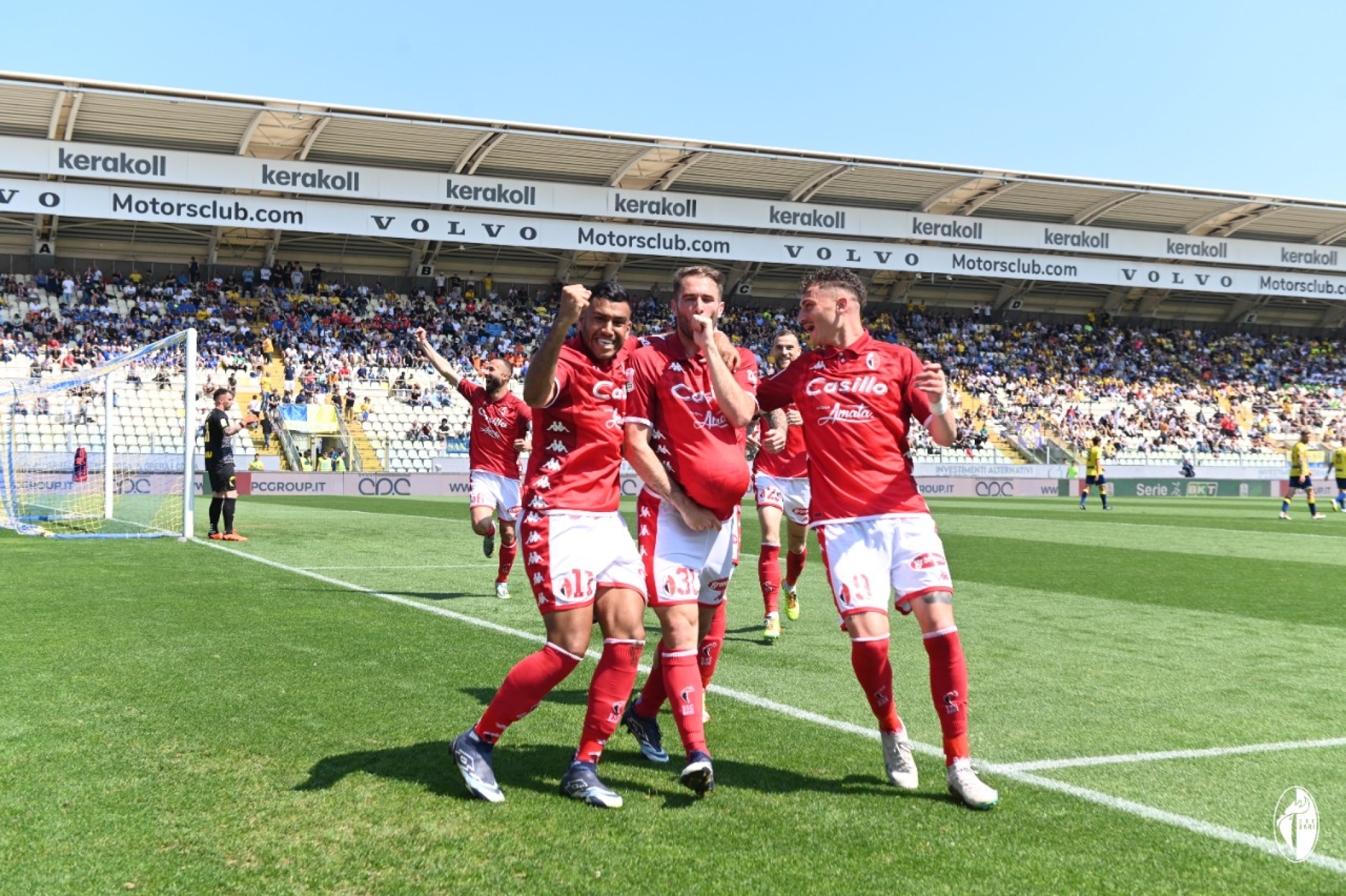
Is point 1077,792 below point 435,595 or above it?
above

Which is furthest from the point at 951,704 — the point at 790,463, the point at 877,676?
the point at 790,463

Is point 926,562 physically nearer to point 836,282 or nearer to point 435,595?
point 836,282

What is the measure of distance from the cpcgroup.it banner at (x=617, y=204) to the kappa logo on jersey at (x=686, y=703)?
1559 inches

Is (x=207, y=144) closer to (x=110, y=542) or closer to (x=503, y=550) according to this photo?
(x=110, y=542)

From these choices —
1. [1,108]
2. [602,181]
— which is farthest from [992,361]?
[1,108]

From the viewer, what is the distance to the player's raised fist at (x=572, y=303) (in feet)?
13.1

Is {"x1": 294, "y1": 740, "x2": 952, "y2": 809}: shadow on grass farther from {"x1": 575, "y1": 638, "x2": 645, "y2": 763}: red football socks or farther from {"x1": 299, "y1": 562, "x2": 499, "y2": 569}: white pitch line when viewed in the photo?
{"x1": 299, "y1": 562, "x2": 499, "y2": 569}: white pitch line

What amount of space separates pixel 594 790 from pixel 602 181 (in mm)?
42681

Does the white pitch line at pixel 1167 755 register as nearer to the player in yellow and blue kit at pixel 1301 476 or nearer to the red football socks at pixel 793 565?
the red football socks at pixel 793 565

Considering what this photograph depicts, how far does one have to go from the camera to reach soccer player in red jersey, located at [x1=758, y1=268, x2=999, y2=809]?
14.9 feet

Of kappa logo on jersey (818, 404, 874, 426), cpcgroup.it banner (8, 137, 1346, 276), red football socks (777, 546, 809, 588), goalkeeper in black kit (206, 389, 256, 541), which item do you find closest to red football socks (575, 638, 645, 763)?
kappa logo on jersey (818, 404, 874, 426)

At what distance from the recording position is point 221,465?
1689 cm

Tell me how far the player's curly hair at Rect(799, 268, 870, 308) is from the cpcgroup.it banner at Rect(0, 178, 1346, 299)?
131 feet

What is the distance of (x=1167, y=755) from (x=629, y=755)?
94.4 inches
